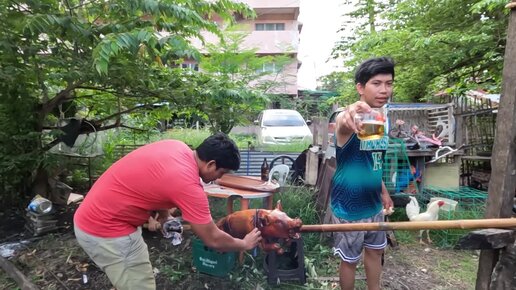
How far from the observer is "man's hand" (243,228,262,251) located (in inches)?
85.3

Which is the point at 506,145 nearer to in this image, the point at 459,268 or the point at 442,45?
the point at 459,268

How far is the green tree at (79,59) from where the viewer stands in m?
3.15

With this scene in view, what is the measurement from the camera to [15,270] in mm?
3234

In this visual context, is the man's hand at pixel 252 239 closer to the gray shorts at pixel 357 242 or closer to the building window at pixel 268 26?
the gray shorts at pixel 357 242

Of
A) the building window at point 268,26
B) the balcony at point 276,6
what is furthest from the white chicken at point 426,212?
the building window at point 268,26

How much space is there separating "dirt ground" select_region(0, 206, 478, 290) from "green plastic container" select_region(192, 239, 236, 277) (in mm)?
146

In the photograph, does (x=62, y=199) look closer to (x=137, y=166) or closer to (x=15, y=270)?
(x=15, y=270)

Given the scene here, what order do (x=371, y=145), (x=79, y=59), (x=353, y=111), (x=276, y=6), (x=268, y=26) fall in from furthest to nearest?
(x=268, y=26), (x=276, y=6), (x=79, y=59), (x=371, y=145), (x=353, y=111)

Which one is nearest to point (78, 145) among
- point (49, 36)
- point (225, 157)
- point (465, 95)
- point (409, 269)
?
point (49, 36)

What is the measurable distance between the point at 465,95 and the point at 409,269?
15.6ft

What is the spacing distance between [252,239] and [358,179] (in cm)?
83

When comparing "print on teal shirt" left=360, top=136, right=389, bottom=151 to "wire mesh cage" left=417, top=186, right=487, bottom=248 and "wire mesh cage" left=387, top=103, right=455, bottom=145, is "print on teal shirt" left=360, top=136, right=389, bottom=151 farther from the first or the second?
"wire mesh cage" left=387, top=103, right=455, bottom=145

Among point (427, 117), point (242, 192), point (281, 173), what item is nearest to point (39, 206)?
point (242, 192)

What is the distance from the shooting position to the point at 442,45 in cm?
596
